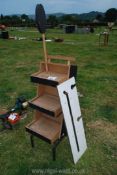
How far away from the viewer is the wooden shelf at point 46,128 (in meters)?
4.08

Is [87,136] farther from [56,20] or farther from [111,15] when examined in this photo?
[111,15]

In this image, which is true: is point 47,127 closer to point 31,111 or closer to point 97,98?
point 31,111

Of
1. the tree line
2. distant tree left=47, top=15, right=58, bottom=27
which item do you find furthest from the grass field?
the tree line

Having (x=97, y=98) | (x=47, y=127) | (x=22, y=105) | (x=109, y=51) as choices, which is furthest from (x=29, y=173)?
(x=109, y=51)

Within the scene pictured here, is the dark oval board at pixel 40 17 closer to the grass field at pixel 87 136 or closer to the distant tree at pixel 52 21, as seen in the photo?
the grass field at pixel 87 136

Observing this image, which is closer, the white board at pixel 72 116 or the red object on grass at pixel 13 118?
the white board at pixel 72 116

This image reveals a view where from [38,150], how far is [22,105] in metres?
1.61

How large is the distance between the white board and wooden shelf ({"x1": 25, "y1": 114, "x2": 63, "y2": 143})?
0.34 metres

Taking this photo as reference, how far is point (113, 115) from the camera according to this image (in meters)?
5.68

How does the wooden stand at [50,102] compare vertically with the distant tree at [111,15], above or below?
below

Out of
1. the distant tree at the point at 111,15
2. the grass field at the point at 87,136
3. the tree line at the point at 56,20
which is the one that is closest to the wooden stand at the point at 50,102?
the grass field at the point at 87,136

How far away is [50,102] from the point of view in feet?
13.6

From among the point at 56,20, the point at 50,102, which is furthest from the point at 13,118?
the point at 56,20

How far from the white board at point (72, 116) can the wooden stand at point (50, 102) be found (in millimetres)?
153
